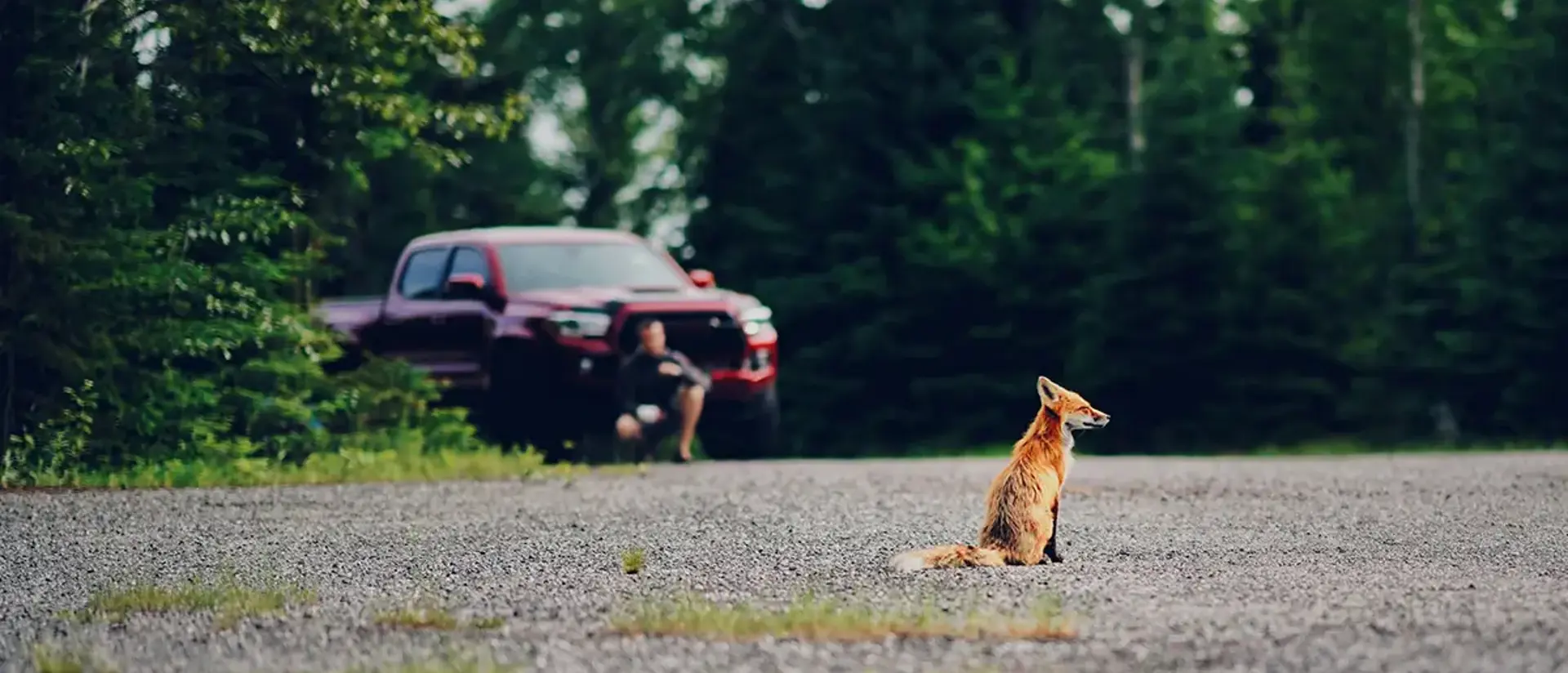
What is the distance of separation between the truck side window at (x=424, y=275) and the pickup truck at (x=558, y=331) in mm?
17

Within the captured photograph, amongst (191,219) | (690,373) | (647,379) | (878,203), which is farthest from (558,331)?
(878,203)

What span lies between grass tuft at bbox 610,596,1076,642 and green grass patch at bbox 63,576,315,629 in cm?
153

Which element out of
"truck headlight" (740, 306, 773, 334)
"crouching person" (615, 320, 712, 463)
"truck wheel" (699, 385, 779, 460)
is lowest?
"truck wheel" (699, 385, 779, 460)

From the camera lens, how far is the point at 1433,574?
35.6 feet

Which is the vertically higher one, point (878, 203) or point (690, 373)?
point (878, 203)

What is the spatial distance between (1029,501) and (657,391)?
10488mm

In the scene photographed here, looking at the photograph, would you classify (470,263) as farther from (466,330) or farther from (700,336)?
(700,336)

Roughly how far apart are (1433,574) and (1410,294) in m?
23.8

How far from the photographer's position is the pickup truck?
2127 centimetres

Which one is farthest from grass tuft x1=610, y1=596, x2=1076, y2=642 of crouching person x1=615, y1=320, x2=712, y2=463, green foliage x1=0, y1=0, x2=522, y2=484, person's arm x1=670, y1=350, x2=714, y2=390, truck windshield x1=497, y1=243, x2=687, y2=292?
truck windshield x1=497, y1=243, x2=687, y2=292

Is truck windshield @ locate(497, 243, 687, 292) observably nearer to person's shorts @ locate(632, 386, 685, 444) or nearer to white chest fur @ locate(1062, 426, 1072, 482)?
person's shorts @ locate(632, 386, 685, 444)

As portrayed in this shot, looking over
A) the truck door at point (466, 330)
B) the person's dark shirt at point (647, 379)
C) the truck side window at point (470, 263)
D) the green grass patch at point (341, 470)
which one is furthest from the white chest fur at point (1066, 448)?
the truck side window at point (470, 263)

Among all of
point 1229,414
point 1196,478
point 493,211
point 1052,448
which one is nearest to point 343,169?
point 1196,478

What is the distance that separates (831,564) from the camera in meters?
11.6
